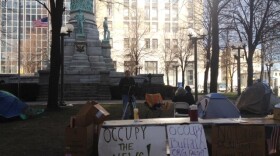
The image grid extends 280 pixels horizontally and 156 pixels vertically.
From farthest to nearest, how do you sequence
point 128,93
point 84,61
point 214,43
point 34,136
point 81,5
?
1. point 81,5
2. point 84,61
3. point 214,43
4. point 128,93
5. point 34,136

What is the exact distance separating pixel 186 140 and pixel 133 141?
83 cm

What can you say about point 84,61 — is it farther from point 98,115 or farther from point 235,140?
point 235,140

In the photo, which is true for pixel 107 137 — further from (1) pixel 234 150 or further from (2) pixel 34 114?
(2) pixel 34 114

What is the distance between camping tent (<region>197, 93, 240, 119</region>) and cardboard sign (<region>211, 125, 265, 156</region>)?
373 centimetres

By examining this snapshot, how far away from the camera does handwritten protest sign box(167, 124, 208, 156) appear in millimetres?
7129

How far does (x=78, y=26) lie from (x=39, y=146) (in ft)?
89.4

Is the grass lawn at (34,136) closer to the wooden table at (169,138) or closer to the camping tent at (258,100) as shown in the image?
the wooden table at (169,138)

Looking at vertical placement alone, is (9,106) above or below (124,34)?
below

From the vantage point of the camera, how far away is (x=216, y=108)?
11648mm

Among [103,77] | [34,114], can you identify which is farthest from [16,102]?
[103,77]

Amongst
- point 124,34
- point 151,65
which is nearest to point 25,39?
point 124,34

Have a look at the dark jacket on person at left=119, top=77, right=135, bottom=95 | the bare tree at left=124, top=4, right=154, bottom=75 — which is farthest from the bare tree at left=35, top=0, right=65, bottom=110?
the bare tree at left=124, top=4, right=154, bottom=75

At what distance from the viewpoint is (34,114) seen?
16.9m

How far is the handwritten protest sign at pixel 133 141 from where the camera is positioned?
7.25m
